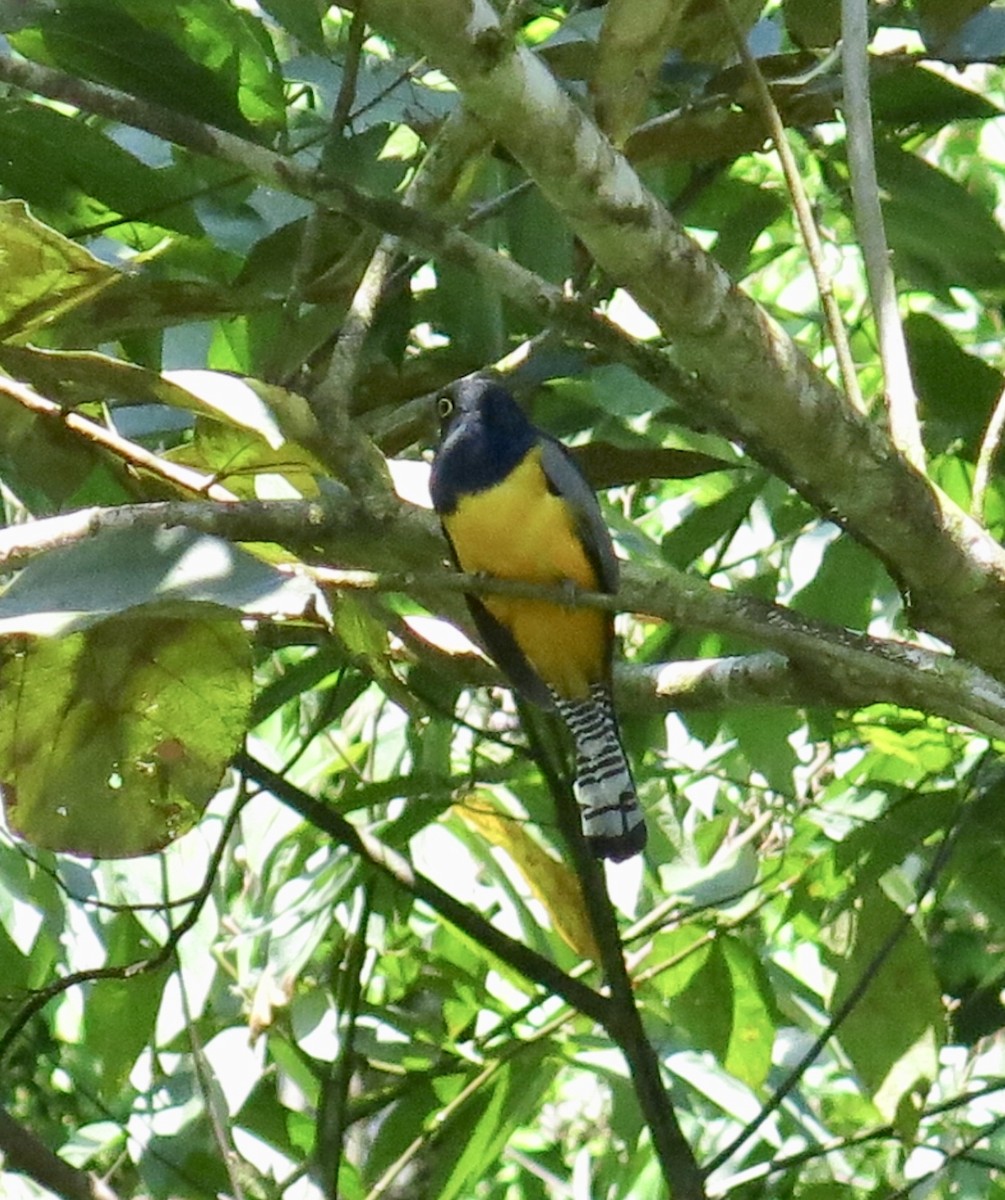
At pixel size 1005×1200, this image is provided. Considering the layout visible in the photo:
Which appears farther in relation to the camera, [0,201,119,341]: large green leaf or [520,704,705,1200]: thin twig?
[520,704,705,1200]: thin twig

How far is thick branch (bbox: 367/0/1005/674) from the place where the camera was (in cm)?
161

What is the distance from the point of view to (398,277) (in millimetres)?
2846

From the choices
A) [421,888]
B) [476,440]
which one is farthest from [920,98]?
[421,888]

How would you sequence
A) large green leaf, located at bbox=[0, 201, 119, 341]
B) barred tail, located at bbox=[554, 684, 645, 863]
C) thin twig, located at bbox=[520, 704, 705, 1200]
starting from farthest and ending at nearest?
barred tail, located at bbox=[554, 684, 645, 863] → thin twig, located at bbox=[520, 704, 705, 1200] → large green leaf, located at bbox=[0, 201, 119, 341]

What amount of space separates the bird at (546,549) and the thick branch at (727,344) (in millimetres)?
1124

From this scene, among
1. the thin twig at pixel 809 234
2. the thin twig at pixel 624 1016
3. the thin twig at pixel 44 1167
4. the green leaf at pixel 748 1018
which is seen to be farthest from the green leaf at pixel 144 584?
the green leaf at pixel 748 1018

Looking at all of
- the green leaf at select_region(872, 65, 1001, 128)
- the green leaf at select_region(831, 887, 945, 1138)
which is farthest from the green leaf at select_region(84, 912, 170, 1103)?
the green leaf at select_region(872, 65, 1001, 128)

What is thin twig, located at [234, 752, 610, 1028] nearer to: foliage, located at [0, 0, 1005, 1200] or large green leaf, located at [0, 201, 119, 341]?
foliage, located at [0, 0, 1005, 1200]

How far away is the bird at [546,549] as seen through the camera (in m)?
3.34

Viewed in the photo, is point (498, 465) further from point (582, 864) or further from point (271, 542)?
point (271, 542)

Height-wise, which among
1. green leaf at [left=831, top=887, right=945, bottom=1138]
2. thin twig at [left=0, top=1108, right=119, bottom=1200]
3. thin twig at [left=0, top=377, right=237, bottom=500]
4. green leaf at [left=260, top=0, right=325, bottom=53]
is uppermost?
green leaf at [left=260, top=0, right=325, bottom=53]

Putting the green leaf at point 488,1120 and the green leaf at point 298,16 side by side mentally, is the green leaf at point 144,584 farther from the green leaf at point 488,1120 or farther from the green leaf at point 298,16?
the green leaf at point 488,1120

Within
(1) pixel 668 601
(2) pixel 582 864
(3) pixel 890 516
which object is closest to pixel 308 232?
(1) pixel 668 601

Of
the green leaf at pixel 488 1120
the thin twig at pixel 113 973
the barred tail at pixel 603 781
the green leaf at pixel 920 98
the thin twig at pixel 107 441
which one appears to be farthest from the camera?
the barred tail at pixel 603 781
